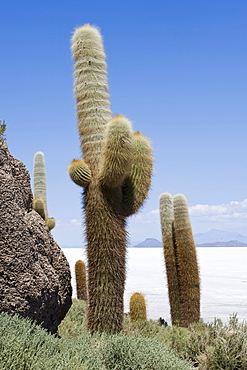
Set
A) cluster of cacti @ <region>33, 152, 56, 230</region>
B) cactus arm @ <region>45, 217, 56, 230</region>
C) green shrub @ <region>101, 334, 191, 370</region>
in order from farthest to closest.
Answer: cluster of cacti @ <region>33, 152, 56, 230</region> < cactus arm @ <region>45, 217, 56, 230</region> < green shrub @ <region>101, 334, 191, 370</region>

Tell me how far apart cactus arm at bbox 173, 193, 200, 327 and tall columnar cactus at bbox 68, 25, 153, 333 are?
4.17 metres

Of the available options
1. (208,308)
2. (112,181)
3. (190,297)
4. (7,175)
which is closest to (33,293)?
(7,175)

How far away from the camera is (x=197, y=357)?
7.40m

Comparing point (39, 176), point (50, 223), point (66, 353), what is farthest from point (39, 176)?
point (66, 353)

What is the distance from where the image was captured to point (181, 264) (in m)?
12.9

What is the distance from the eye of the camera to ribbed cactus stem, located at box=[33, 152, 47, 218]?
17969mm

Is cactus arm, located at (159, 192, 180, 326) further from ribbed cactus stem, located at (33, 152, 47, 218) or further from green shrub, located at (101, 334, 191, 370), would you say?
green shrub, located at (101, 334, 191, 370)

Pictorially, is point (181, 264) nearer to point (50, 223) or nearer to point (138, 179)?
point (50, 223)

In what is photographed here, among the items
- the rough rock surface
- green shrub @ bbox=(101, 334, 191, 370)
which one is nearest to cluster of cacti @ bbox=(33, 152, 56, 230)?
the rough rock surface

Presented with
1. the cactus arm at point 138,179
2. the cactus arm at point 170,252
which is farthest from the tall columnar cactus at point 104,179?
the cactus arm at point 170,252

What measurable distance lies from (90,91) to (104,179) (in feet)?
5.87

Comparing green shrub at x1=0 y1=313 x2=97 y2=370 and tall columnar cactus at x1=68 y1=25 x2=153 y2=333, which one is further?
tall columnar cactus at x1=68 y1=25 x2=153 y2=333

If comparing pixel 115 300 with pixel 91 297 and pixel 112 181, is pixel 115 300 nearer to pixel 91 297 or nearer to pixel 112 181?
pixel 91 297

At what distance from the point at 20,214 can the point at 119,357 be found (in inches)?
91.3
